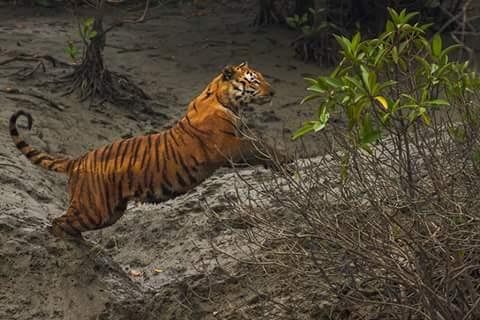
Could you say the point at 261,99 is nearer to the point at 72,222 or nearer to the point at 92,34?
the point at 72,222

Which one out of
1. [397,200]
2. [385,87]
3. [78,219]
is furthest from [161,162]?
[385,87]

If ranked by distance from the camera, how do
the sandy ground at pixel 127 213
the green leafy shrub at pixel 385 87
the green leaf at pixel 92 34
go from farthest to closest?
the green leaf at pixel 92 34
the sandy ground at pixel 127 213
the green leafy shrub at pixel 385 87

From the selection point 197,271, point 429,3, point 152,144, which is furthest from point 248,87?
point 429,3

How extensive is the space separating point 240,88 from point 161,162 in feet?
2.14

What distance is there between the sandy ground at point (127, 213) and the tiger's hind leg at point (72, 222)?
6 centimetres

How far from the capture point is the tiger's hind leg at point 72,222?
21.7 feet

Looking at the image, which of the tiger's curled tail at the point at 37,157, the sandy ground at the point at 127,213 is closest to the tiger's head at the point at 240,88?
the sandy ground at the point at 127,213

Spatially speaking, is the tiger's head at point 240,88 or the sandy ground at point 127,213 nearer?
the sandy ground at point 127,213

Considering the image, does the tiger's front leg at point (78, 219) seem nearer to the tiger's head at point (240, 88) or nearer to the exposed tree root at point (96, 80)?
the tiger's head at point (240, 88)

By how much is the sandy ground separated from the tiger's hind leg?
0.20 feet

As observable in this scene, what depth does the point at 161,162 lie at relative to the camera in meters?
6.60

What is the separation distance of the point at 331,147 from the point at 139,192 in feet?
5.70

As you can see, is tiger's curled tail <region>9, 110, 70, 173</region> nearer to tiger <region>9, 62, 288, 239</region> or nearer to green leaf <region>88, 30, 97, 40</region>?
tiger <region>9, 62, 288, 239</region>

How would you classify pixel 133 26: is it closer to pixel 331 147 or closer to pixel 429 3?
pixel 429 3
